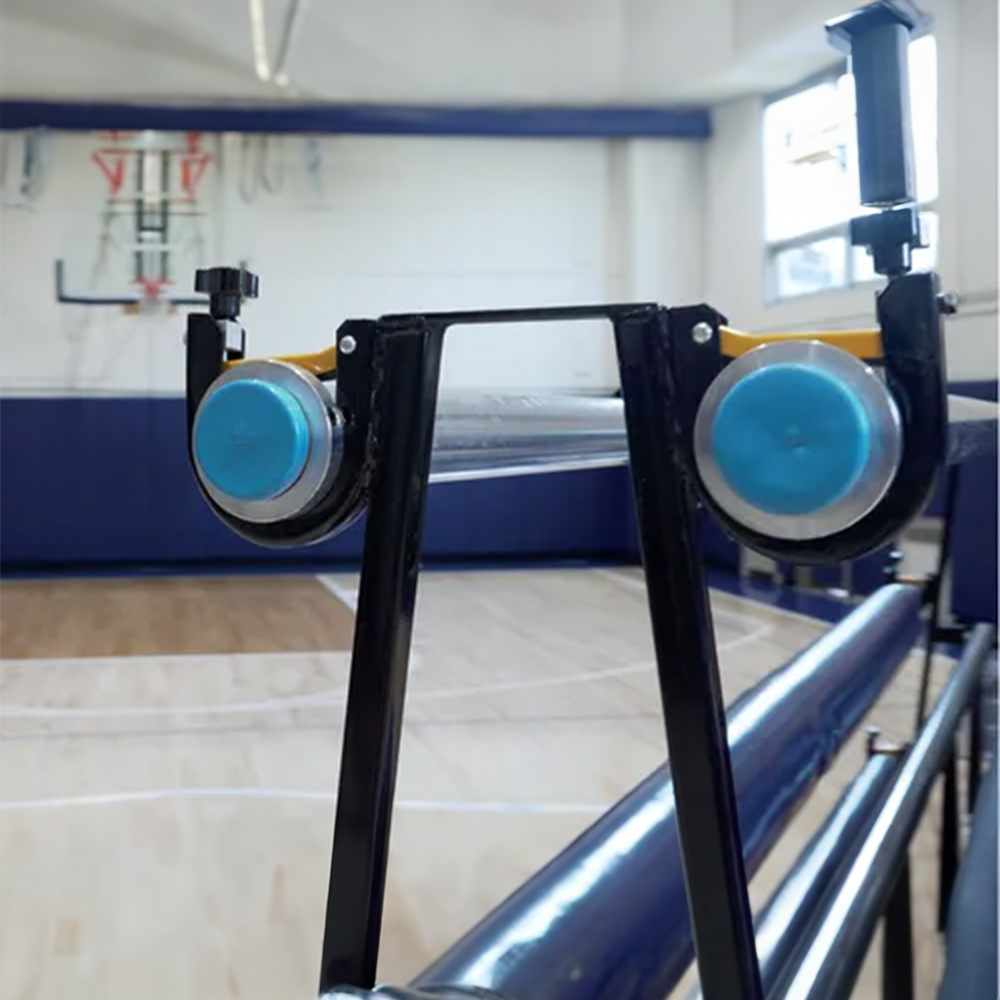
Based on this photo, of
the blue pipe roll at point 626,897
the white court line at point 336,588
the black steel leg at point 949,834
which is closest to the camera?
the blue pipe roll at point 626,897

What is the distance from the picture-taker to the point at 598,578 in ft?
17.5

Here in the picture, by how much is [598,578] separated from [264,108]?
9.45 ft

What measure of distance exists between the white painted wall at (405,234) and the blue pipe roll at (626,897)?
4.93 metres

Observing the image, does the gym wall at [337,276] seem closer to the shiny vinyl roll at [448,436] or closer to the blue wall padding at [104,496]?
the blue wall padding at [104,496]

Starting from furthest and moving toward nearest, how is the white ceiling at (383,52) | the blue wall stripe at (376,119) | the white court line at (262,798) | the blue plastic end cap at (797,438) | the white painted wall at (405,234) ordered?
the white painted wall at (405,234), the blue wall stripe at (376,119), the white ceiling at (383,52), the white court line at (262,798), the blue plastic end cap at (797,438)

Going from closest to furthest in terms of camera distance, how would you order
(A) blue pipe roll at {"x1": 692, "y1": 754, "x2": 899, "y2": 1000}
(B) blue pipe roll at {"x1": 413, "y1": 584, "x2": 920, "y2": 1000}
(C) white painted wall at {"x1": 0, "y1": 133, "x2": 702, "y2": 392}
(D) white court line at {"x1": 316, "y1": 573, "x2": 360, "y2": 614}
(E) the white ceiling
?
(B) blue pipe roll at {"x1": 413, "y1": 584, "x2": 920, "y2": 1000}, (A) blue pipe roll at {"x1": 692, "y1": 754, "x2": 899, "y2": 1000}, (D) white court line at {"x1": 316, "y1": 573, "x2": 360, "y2": 614}, (E) the white ceiling, (C) white painted wall at {"x1": 0, "y1": 133, "x2": 702, "y2": 392}

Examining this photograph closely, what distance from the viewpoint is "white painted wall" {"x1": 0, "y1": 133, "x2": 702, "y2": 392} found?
5.70 m

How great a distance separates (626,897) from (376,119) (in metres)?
5.73

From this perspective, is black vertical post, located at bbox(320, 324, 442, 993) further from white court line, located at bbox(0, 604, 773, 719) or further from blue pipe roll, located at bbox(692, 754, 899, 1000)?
white court line, located at bbox(0, 604, 773, 719)

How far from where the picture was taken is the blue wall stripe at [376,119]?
555cm

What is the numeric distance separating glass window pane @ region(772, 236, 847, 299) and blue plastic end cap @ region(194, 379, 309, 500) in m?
4.97

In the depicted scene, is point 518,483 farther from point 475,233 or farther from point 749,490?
point 749,490

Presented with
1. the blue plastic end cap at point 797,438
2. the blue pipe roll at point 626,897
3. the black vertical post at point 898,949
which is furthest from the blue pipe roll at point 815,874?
the blue plastic end cap at point 797,438

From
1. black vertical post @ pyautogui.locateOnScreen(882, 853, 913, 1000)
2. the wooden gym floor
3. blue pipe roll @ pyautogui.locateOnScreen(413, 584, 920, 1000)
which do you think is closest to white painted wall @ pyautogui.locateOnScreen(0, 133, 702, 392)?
the wooden gym floor
